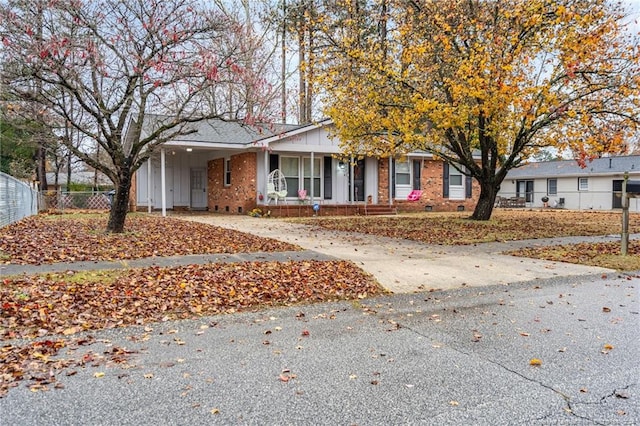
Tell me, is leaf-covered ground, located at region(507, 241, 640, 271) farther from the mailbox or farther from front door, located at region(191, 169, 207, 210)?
front door, located at region(191, 169, 207, 210)

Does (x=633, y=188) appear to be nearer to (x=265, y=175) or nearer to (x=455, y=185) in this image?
(x=265, y=175)

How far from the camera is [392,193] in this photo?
73.0 feet

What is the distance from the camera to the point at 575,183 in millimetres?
34781

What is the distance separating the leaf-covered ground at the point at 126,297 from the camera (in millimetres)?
3765

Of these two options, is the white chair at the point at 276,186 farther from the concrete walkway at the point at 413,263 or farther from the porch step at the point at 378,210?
the concrete walkway at the point at 413,263

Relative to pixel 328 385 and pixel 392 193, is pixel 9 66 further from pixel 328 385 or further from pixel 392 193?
pixel 392 193

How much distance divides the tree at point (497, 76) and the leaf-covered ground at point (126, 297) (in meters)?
6.23

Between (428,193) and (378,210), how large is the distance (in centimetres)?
352

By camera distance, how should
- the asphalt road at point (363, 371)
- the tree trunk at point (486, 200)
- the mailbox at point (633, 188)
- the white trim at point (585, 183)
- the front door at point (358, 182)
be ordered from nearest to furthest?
the asphalt road at point (363, 371) → the mailbox at point (633, 188) → the tree trunk at point (486, 200) → the front door at point (358, 182) → the white trim at point (585, 183)

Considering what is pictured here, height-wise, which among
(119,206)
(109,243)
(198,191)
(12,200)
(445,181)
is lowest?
(109,243)

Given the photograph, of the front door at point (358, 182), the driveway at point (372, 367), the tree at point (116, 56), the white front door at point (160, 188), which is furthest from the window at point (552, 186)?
the driveway at point (372, 367)

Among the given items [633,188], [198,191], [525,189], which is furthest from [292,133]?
[525,189]

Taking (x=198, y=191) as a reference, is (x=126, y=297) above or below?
below

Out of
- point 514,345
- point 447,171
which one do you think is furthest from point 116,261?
point 447,171
